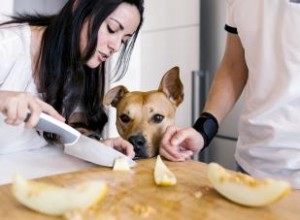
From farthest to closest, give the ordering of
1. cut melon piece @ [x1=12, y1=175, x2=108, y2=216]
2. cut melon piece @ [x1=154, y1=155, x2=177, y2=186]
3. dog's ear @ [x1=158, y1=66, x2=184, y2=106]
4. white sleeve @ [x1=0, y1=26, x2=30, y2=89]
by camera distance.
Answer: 1. dog's ear @ [x1=158, y1=66, x2=184, y2=106]
2. white sleeve @ [x1=0, y1=26, x2=30, y2=89]
3. cut melon piece @ [x1=154, y1=155, x2=177, y2=186]
4. cut melon piece @ [x1=12, y1=175, x2=108, y2=216]

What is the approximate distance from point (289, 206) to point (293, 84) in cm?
28

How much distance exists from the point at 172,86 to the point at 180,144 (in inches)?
16.8

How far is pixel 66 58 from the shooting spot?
1.07 metres

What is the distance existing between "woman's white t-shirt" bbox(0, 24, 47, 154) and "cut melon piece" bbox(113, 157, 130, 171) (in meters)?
0.28

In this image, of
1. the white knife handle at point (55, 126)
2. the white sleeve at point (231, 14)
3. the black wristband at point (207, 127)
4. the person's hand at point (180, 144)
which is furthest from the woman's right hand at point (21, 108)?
the white sleeve at point (231, 14)

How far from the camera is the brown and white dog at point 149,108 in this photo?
124 cm

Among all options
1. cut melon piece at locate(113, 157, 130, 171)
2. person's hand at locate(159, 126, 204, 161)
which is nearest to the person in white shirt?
person's hand at locate(159, 126, 204, 161)

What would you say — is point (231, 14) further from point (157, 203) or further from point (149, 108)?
point (157, 203)

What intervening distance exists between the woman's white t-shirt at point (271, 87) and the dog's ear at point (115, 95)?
50cm

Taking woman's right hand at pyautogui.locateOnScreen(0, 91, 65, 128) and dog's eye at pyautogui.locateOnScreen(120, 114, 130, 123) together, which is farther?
dog's eye at pyautogui.locateOnScreen(120, 114, 130, 123)

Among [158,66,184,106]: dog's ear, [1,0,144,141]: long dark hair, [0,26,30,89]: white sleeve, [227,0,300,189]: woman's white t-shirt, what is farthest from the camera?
[158,66,184,106]: dog's ear

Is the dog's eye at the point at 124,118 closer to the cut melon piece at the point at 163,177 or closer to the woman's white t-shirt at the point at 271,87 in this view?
the woman's white t-shirt at the point at 271,87

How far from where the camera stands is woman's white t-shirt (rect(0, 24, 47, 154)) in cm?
93

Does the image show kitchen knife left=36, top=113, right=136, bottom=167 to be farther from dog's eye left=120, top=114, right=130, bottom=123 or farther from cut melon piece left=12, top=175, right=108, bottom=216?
dog's eye left=120, top=114, right=130, bottom=123
